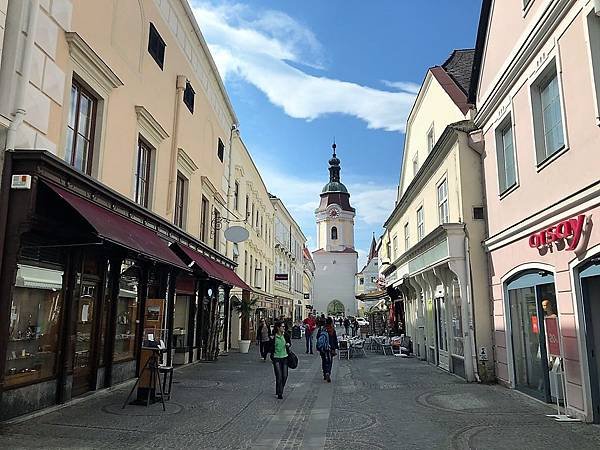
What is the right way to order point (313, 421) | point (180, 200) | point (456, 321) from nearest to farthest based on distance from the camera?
point (313, 421), point (456, 321), point (180, 200)

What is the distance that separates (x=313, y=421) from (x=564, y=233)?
5.46m

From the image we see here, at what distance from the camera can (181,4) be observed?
15.1 metres

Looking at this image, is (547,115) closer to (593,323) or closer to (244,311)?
(593,323)

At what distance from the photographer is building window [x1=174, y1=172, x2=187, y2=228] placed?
16141 mm

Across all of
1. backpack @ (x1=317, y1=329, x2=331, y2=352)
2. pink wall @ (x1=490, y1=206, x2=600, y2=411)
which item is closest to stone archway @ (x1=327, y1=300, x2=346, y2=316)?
backpack @ (x1=317, y1=329, x2=331, y2=352)

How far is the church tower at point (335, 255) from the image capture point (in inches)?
3216

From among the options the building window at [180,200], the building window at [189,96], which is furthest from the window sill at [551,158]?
the building window at [189,96]

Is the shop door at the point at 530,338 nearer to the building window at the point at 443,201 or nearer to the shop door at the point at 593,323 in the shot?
the shop door at the point at 593,323

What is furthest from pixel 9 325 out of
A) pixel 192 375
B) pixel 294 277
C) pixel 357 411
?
pixel 294 277

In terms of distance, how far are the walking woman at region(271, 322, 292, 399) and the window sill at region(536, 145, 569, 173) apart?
6.62m

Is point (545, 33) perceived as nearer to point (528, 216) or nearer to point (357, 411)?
point (528, 216)

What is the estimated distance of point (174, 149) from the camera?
49.2 feet

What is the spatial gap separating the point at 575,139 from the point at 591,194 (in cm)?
114

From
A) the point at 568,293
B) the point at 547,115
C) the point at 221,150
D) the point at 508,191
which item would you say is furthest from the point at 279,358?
the point at 221,150
